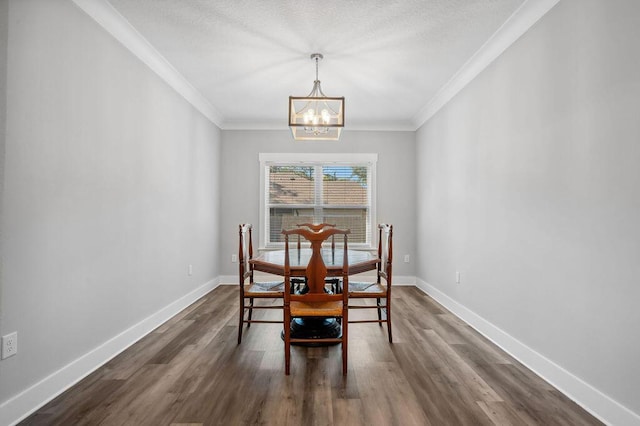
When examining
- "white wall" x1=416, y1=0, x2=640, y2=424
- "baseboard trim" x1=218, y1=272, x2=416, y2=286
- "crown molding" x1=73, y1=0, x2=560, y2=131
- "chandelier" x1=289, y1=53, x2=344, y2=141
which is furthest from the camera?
"baseboard trim" x1=218, y1=272, x2=416, y2=286

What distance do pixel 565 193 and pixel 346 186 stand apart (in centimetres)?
356

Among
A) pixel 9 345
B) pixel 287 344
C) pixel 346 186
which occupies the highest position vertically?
pixel 346 186

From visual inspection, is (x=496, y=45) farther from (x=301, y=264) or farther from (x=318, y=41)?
(x=301, y=264)

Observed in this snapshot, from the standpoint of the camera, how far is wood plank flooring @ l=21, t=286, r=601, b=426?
1786 mm

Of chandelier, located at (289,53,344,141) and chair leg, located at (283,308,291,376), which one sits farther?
chandelier, located at (289,53,344,141)

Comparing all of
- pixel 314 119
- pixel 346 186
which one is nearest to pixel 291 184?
pixel 346 186

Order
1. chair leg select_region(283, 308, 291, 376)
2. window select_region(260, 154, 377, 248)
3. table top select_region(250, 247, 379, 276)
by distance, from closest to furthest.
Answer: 1. chair leg select_region(283, 308, 291, 376)
2. table top select_region(250, 247, 379, 276)
3. window select_region(260, 154, 377, 248)

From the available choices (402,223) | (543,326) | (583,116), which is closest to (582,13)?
(583,116)

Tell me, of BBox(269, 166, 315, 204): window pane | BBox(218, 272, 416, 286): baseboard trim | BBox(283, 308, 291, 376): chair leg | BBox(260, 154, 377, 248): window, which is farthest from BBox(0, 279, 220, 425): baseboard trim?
BBox(269, 166, 315, 204): window pane

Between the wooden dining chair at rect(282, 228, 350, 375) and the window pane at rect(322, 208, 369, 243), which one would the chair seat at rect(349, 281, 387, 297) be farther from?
the window pane at rect(322, 208, 369, 243)

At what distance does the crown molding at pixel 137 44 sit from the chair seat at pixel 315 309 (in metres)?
2.47

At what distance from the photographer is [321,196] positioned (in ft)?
17.8

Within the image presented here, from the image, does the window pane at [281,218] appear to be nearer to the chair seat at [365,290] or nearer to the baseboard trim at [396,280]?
the baseboard trim at [396,280]

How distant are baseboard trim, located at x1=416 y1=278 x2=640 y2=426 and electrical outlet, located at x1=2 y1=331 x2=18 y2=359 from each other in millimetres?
3080
